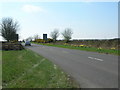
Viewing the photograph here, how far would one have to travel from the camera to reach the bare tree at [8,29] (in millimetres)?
60156

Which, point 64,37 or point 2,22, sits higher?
point 2,22

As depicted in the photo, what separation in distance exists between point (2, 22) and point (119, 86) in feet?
205

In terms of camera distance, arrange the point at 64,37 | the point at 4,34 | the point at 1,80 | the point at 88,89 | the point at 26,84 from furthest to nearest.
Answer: the point at 64,37 < the point at 4,34 < the point at 1,80 < the point at 26,84 < the point at 88,89

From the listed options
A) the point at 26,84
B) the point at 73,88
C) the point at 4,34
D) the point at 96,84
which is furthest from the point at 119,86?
the point at 4,34

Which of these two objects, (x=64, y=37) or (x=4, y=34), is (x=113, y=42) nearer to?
(x=4, y=34)

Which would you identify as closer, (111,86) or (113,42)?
(111,86)

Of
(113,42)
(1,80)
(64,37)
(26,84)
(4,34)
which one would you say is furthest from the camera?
(64,37)

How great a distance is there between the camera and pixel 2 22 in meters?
63.4

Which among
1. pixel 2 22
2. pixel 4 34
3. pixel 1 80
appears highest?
pixel 2 22

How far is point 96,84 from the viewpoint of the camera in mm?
6770

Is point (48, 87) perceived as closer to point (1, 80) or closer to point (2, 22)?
point (1, 80)

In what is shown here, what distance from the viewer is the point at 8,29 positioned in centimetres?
6172

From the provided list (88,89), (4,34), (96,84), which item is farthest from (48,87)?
(4,34)

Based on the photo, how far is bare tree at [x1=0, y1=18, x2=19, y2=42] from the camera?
197 ft
